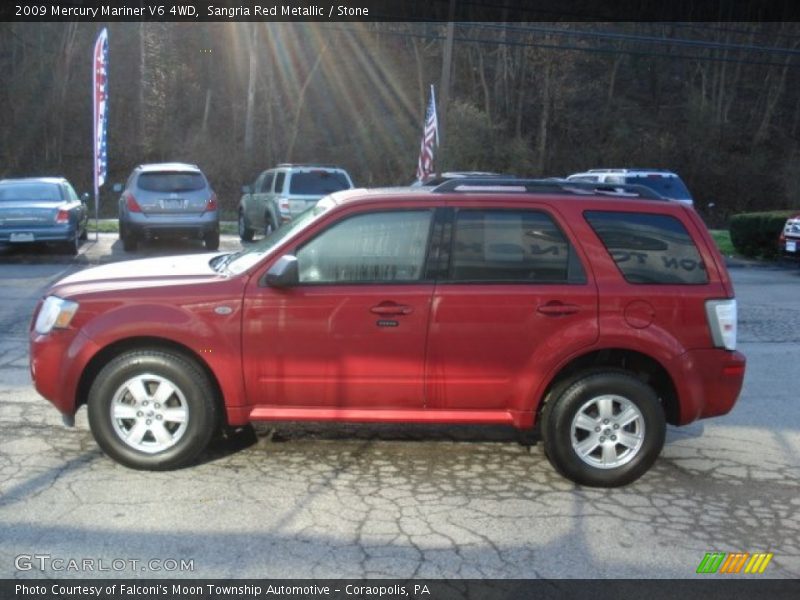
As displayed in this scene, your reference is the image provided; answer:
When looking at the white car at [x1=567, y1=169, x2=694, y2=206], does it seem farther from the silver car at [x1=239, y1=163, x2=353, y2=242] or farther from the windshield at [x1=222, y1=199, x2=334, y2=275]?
the windshield at [x1=222, y1=199, x2=334, y2=275]

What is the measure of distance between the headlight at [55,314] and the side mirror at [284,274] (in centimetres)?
120

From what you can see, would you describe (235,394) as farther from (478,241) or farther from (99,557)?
(478,241)

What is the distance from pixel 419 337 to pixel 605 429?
4.05 feet

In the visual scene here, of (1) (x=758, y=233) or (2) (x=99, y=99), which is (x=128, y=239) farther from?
(1) (x=758, y=233)

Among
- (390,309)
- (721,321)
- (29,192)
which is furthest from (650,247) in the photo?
(29,192)

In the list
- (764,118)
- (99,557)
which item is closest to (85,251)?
(99,557)

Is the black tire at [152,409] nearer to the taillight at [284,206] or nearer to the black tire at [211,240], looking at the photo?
the taillight at [284,206]

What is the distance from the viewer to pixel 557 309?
4.99 meters

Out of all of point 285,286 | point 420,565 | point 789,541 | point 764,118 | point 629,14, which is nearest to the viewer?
point 420,565

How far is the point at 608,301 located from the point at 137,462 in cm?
295

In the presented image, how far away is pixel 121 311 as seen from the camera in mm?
4988

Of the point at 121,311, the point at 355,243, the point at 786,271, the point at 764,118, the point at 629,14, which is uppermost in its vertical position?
the point at 629,14

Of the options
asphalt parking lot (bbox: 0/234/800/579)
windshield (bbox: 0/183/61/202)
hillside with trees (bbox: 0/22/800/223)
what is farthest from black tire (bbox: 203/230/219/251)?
hillside with trees (bbox: 0/22/800/223)

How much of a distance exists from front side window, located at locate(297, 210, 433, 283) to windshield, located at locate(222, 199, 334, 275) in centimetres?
19
